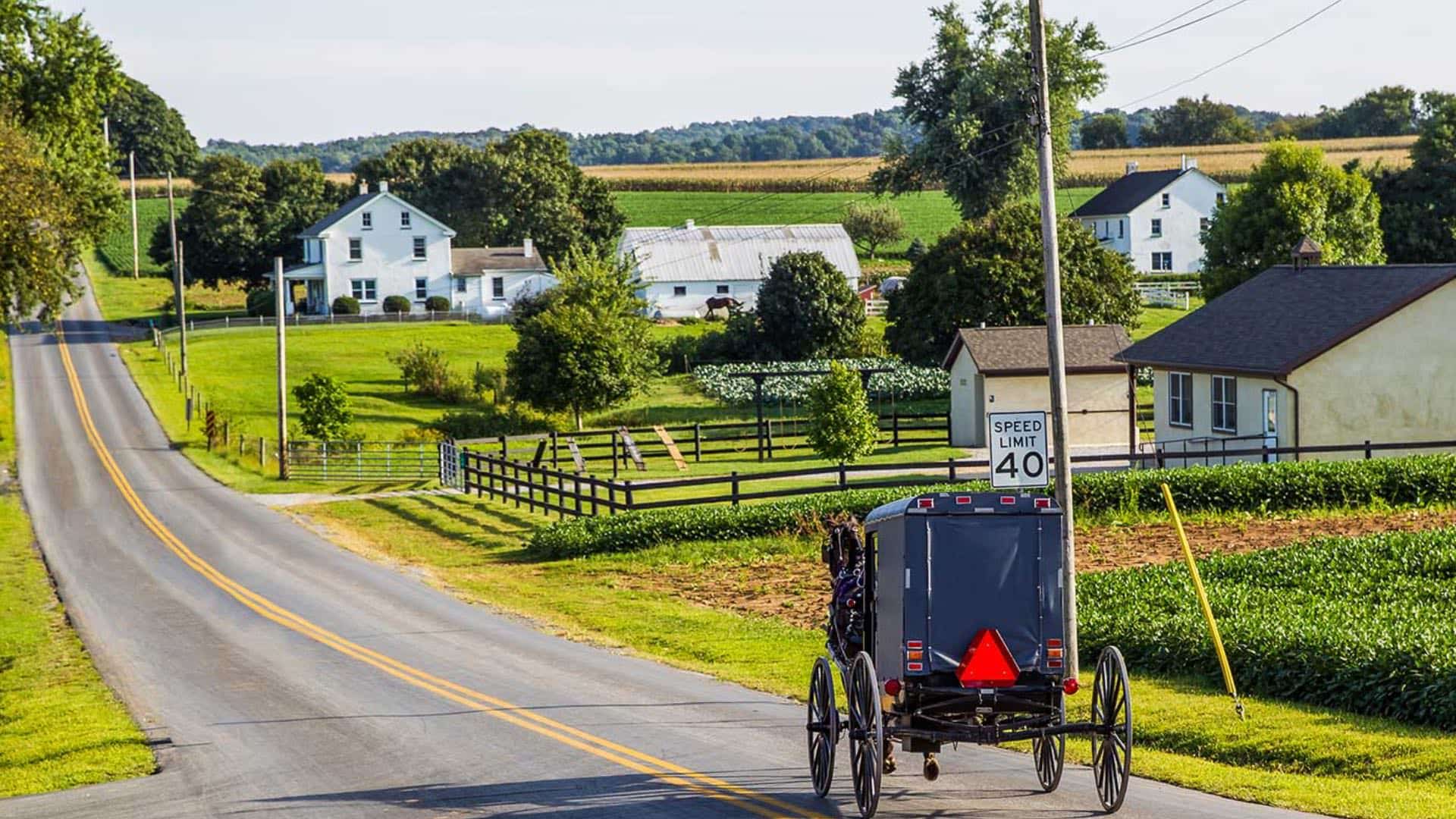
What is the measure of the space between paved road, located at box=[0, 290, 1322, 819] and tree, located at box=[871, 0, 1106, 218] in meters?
61.8

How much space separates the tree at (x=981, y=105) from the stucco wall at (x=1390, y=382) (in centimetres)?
5073

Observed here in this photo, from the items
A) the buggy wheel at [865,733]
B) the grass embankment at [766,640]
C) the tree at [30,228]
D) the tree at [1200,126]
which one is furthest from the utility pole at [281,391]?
the tree at [1200,126]

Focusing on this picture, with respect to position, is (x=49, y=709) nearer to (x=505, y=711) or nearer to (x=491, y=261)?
(x=505, y=711)

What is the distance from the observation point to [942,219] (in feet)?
466

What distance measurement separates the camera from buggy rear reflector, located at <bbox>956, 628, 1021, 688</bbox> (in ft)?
42.6

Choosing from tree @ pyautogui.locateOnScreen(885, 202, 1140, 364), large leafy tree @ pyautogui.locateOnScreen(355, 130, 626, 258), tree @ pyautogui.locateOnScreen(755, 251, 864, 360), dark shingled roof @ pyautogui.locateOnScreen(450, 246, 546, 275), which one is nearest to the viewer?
tree @ pyautogui.locateOnScreen(885, 202, 1140, 364)

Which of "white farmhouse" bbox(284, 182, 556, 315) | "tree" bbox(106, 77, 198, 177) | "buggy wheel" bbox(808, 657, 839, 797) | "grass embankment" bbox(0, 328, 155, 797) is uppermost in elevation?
"tree" bbox(106, 77, 198, 177)

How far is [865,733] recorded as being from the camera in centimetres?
1273

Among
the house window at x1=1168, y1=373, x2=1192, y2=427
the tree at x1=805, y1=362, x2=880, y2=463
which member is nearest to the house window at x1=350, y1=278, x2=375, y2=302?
the tree at x1=805, y1=362, x2=880, y2=463

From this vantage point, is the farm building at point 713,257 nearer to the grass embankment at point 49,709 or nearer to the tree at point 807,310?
the tree at point 807,310

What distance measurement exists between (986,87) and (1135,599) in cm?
7230

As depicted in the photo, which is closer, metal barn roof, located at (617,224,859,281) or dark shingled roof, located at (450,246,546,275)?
dark shingled roof, located at (450,246,546,275)

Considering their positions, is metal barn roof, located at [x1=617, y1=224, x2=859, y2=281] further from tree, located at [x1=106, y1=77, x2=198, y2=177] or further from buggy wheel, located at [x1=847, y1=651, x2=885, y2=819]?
buggy wheel, located at [x1=847, y1=651, x2=885, y2=819]

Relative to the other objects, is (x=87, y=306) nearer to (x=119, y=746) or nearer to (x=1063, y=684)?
(x=119, y=746)
